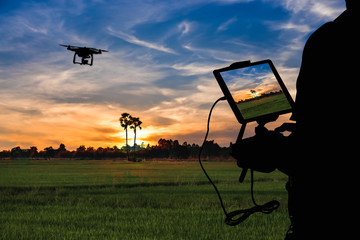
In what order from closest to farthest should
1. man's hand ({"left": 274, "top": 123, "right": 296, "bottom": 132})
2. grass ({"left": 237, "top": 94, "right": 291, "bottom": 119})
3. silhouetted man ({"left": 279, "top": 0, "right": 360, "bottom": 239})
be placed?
silhouetted man ({"left": 279, "top": 0, "right": 360, "bottom": 239}) → man's hand ({"left": 274, "top": 123, "right": 296, "bottom": 132}) → grass ({"left": 237, "top": 94, "right": 291, "bottom": 119})

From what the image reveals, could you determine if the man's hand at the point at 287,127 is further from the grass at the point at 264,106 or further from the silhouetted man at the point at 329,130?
the grass at the point at 264,106

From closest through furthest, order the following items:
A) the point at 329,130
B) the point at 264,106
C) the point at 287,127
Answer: the point at 329,130 < the point at 287,127 < the point at 264,106

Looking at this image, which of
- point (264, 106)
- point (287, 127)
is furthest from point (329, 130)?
point (264, 106)

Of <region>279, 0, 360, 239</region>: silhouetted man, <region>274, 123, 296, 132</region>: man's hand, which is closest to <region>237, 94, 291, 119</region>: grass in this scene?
<region>274, 123, 296, 132</region>: man's hand

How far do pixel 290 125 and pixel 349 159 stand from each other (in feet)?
0.92

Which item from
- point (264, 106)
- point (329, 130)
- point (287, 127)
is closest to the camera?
point (329, 130)

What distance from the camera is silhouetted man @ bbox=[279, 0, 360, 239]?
4.50 feet

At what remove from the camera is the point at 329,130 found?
1396 millimetres

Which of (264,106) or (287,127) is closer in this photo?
(287,127)

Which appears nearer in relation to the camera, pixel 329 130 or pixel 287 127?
pixel 329 130

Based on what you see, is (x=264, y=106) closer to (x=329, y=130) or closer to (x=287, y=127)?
(x=287, y=127)

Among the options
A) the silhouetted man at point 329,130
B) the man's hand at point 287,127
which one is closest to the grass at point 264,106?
the man's hand at point 287,127

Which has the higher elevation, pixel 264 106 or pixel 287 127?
pixel 264 106

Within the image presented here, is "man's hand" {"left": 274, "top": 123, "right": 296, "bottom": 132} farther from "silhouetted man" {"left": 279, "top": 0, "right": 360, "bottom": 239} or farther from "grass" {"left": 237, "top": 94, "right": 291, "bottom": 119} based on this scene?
"grass" {"left": 237, "top": 94, "right": 291, "bottom": 119}
